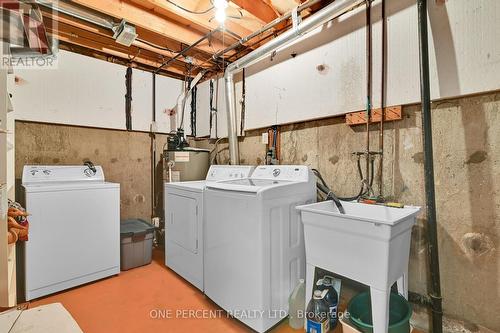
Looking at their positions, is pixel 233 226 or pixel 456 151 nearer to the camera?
pixel 456 151

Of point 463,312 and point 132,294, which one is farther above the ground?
point 463,312

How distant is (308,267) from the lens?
60.2 inches

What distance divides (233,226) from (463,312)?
1443 mm

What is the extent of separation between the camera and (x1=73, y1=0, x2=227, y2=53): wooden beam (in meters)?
1.97

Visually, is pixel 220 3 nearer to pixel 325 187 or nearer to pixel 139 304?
pixel 325 187

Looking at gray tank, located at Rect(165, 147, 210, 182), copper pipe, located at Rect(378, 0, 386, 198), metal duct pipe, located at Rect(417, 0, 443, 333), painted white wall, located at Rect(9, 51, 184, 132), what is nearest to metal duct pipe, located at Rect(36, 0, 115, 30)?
painted white wall, located at Rect(9, 51, 184, 132)

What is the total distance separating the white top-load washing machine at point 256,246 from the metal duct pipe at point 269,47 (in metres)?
1.05

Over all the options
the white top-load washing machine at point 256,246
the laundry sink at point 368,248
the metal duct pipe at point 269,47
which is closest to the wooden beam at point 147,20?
the metal duct pipe at point 269,47

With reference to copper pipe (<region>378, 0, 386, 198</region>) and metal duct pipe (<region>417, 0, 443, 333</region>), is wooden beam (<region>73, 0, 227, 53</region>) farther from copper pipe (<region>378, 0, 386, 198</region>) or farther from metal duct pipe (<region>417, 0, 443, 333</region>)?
metal duct pipe (<region>417, 0, 443, 333</region>)

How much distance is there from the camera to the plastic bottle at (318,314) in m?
1.45

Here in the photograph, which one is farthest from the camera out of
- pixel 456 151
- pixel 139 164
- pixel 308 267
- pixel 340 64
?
pixel 139 164

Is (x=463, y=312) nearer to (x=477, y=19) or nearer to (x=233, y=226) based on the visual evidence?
(x=233, y=226)

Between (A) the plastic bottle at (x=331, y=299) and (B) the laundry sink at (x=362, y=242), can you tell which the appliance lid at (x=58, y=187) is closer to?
(B) the laundry sink at (x=362, y=242)

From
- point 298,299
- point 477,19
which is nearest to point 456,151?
point 477,19
